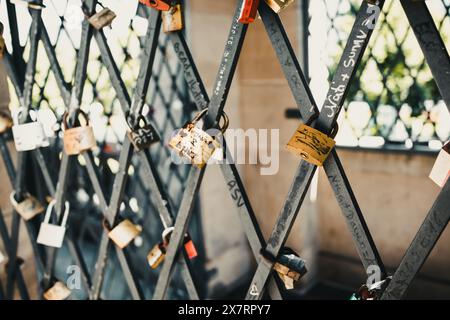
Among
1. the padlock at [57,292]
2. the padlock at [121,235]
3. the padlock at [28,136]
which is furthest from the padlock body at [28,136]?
the padlock at [57,292]

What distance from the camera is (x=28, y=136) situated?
1.40m

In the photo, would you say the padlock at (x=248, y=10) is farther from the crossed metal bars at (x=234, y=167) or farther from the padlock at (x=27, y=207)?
the padlock at (x=27, y=207)

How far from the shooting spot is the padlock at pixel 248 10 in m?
0.85

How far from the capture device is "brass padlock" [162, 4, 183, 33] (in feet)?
3.22

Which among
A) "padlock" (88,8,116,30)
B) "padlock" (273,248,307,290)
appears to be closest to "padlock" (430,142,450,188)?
"padlock" (273,248,307,290)

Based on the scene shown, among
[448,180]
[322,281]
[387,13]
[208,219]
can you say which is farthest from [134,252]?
[448,180]

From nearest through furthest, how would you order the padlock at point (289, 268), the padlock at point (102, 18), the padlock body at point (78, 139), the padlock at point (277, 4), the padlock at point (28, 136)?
the padlock at point (277, 4), the padlock at point (289, 268), the padlock at point (102, 18), the padlock body at point (78, 139), the padlock at point (28, 136)

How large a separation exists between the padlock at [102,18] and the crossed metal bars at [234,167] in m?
0.03

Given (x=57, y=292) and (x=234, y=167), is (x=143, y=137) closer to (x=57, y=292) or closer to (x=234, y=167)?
(x=234, y=167)

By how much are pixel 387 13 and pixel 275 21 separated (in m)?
3.21

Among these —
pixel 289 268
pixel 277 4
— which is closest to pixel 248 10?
pixel 277 4

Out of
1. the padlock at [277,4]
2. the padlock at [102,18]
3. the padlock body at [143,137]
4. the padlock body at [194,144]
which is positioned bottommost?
the padlock body at [143,137]

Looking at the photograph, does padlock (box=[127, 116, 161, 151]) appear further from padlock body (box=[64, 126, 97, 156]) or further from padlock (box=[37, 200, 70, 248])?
padlock (box=[37, 200, 70, 248])

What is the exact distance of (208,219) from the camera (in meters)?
3.93
